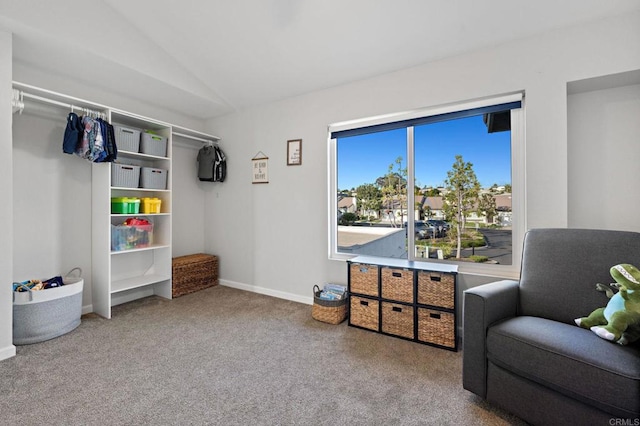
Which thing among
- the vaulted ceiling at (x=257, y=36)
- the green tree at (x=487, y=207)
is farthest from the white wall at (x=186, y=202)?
the green tree at (x=487, y=207)

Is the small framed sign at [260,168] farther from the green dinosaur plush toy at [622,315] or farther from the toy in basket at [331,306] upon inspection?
the green dinosaur plush toy at [622,315]

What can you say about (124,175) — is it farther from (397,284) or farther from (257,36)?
(397,284)

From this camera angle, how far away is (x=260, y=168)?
371 centimetres

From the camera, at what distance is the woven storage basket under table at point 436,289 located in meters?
2.29

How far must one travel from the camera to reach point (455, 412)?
159 cm

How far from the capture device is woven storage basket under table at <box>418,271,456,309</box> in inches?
90.4

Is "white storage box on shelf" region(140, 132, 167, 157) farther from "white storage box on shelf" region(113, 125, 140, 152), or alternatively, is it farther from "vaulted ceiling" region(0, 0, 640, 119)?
"vaulted ceiling" region(0, 0, 640, 119)

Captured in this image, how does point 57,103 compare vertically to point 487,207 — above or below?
above

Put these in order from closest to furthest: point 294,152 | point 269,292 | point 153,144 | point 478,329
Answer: point 478,329 < point 153,144 < point 294,152 < point 269,292

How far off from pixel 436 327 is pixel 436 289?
0.31m

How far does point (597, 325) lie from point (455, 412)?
2.91 feet

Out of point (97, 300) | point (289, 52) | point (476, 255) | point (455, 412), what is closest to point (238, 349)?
point (455, 412)

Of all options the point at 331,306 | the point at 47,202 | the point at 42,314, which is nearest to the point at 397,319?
the point at 331,306

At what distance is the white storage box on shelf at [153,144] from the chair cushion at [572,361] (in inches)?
142
